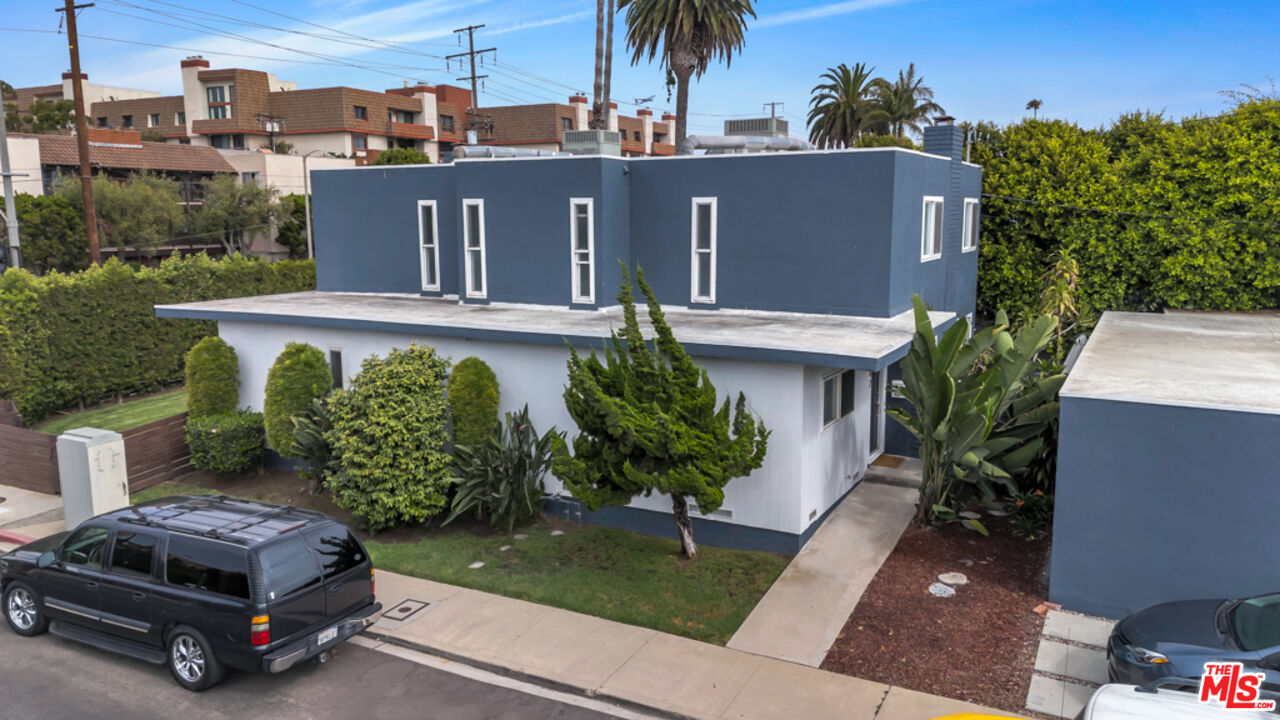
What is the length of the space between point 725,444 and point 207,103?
281 feet

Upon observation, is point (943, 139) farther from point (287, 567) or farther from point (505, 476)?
point (287, 567)

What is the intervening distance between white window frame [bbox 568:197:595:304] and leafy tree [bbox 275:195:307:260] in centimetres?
4551

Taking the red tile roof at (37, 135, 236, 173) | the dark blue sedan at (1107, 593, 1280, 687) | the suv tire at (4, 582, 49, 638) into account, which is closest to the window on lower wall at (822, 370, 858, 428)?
the dark blue sedan at (1107, 593, 1280, 687)

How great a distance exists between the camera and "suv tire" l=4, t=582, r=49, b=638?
1085 centimetres

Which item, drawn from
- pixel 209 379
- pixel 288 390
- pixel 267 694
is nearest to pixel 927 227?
pixel 288 390

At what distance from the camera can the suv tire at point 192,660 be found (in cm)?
938

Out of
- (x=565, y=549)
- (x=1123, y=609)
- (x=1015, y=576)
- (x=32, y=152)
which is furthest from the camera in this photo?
(x=32, y=152)

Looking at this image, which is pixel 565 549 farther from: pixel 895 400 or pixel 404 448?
pixel 895 400

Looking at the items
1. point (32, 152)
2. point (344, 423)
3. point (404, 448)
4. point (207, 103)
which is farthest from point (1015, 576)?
point (207, 103)

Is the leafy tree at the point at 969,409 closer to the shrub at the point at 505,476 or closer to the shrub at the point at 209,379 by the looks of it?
the shrub at the point at 505,476

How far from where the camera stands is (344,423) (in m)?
14.1

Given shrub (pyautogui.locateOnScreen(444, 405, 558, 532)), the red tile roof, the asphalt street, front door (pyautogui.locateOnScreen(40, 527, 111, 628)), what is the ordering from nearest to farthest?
the asphalt street → front door (pyautogui.locateOnScreen(40, 527, 111, 628)) → shrub (pyautogui.locateOnScreen(444, 405, 558, 532)) → the red tile roof

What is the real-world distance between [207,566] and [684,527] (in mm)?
6230

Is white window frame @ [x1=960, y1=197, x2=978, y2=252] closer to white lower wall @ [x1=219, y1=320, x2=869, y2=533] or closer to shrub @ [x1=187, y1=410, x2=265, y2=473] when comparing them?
white lower wall @ [x1=219, y1=320, x2=869, y2=533]
